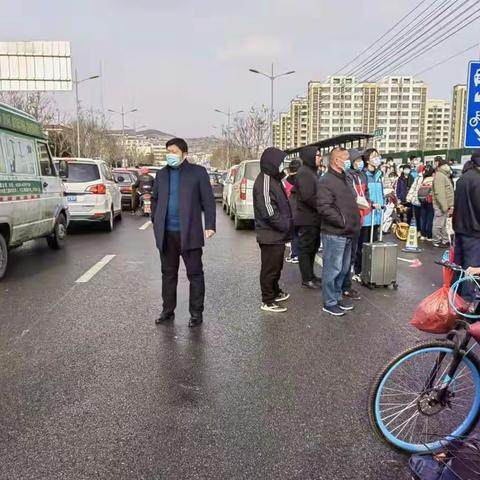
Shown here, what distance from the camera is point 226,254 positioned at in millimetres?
10039

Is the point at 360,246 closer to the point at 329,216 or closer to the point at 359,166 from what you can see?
the point at 359,166

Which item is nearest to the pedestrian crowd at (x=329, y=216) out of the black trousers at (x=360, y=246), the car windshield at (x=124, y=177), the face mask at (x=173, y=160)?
the black trousers at (x=360, y=246)

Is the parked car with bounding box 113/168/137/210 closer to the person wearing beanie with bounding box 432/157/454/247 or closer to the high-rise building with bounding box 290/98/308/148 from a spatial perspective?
the person wearing beanie with bounding box 432/157/454/247

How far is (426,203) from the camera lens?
11695mm

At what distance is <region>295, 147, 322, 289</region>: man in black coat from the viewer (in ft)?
23.4

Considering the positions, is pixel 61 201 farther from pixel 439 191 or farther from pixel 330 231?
pixel 439 191

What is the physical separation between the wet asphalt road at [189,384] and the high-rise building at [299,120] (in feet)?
170

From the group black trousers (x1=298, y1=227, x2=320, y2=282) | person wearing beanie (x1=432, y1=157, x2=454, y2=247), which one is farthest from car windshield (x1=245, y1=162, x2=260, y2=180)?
black trousers (x1=298, y1=227, x2=320, y2=282)

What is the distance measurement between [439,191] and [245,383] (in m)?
7.98

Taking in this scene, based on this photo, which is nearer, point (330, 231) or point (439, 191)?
point (330, 231)

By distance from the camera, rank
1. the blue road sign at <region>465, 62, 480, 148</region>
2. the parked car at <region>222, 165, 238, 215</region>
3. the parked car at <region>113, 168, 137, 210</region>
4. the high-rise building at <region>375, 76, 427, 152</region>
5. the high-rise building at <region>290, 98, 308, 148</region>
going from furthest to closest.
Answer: the high-rise building at <region>375, 76, 427, 152</region> → the high-rise building at <region>290, 98, 308, 148</region> → the parked car at <region>113, 168, 137, 210</region> → the parked car at <region>222, 165, 238, 215</region> → the blue road sign at <region>465, 62, 480, 148</region>

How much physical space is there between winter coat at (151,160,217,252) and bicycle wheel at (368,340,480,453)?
2.77 m

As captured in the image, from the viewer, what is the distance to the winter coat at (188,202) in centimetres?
523

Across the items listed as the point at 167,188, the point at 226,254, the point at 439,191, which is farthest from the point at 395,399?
the point at 439,191
